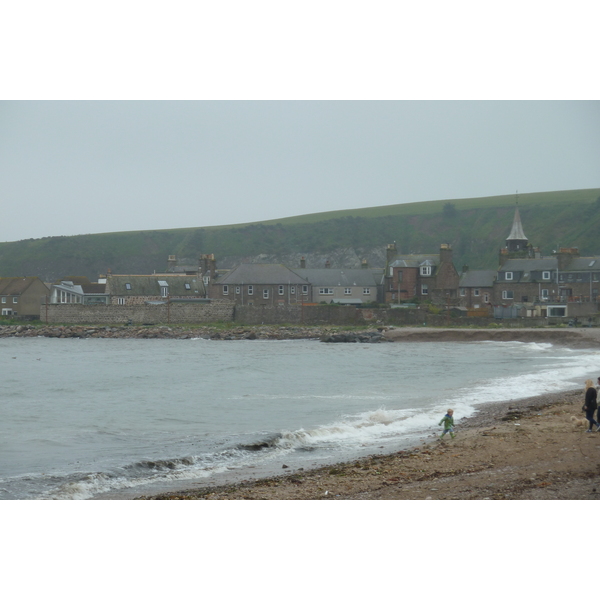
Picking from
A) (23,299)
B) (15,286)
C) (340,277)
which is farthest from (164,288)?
(340,277)

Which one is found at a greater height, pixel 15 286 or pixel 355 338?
pixel 15 286

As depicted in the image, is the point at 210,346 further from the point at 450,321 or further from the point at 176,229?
the point at 176,229

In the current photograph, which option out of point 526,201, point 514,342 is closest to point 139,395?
point 514,342

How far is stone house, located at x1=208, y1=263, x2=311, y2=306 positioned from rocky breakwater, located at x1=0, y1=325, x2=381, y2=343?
5656 mm

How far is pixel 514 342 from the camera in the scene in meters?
44.9

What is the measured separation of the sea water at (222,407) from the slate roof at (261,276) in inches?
953

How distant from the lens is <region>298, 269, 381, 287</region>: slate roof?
2618 inches

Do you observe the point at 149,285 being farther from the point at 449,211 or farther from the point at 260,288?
the point at 449,211

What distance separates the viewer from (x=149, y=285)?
2520 inches

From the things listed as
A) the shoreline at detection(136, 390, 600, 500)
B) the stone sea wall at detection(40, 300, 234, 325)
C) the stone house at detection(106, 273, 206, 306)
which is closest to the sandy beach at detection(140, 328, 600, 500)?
the shoreline at detection(136, 390, 600, 500)

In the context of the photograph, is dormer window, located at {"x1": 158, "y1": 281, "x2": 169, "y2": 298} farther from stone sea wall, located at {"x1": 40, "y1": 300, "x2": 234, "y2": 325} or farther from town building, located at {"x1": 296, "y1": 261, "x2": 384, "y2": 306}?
town building, located at {"x1": 296, "y1": 261, "x2": 384, "y2": 306}

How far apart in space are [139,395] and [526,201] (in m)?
124

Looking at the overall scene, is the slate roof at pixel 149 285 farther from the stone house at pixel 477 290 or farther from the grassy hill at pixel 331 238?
the grassy hill at pixel 331 238

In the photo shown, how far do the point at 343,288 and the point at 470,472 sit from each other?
56482 mm
